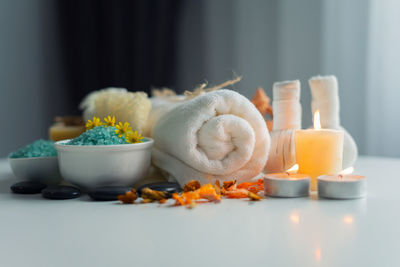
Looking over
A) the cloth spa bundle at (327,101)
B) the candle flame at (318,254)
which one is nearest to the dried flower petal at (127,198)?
the candle flame at (318,254)

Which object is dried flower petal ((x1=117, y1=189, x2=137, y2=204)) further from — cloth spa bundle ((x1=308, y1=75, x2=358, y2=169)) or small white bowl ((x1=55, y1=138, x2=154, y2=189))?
cloth spa bundle ((x1=308, y1=75, x2=358, y2=169))

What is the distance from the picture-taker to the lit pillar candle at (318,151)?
846 mm

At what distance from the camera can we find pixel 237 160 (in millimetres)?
879

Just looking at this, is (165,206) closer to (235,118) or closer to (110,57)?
(235,118)

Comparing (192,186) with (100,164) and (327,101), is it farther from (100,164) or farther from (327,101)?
(327,101)

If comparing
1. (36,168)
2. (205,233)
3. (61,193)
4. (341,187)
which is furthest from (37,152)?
(341,187)

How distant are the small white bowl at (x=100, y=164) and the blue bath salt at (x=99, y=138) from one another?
0.08 feet

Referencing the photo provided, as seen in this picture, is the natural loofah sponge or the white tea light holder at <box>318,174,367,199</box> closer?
the white tea light holder at <box>318,174,367,199</box>

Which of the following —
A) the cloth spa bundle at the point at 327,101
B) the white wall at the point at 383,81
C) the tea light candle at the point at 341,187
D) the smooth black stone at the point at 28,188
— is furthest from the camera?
the white wall at the point at 383,81

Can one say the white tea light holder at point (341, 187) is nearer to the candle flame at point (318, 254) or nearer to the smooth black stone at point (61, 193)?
the candle flame at point (318, 254)

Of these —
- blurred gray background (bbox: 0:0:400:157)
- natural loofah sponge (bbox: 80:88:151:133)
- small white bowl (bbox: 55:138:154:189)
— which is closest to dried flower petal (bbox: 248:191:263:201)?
small white bowl (bbox: 55:138:154:189)

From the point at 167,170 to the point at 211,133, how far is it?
154 millimetres

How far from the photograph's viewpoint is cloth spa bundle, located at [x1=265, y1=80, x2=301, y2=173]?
96 centimetres

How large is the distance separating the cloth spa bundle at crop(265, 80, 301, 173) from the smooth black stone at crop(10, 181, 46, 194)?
1.64 ft
